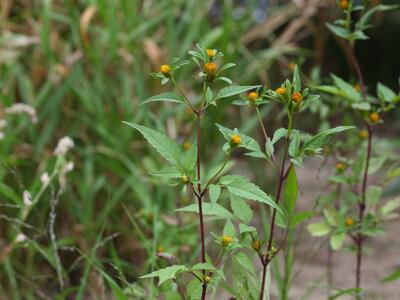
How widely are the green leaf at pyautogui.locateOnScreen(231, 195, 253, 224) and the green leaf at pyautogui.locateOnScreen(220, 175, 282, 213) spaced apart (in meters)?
0.17

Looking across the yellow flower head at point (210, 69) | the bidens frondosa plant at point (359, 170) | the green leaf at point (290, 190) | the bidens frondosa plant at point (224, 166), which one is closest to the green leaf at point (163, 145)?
the bidens frondosa plant at point (224, 166)

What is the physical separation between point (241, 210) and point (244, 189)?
0.64ft

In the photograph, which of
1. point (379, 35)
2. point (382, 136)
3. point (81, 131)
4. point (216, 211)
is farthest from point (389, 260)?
point (379, 35)

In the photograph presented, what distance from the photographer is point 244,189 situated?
0.94m

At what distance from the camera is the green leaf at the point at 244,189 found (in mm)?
914

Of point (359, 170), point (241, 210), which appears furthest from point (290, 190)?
point (359, 170)

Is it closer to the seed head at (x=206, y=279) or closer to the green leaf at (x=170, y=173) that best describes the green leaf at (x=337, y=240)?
the seed head at (x=206, y=279)

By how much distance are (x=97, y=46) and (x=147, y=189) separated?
0.64 metres

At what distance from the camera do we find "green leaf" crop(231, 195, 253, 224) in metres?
1.12

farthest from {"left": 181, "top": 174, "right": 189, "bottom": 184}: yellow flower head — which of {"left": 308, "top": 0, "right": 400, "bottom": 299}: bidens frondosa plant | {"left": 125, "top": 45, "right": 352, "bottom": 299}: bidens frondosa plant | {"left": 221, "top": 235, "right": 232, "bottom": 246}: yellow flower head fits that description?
{"left": 308, "top": 0, "right": 400, "bottom": 299}: bidens frondosa plant

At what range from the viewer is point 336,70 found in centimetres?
518

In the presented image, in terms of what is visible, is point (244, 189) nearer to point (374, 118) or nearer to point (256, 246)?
point (256, 246)

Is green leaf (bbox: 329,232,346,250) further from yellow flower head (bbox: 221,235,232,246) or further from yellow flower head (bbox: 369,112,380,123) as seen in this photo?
yellow flower head (bbox: 221,235,232,246)

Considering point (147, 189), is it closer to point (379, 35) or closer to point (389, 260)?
point (389, 260)
